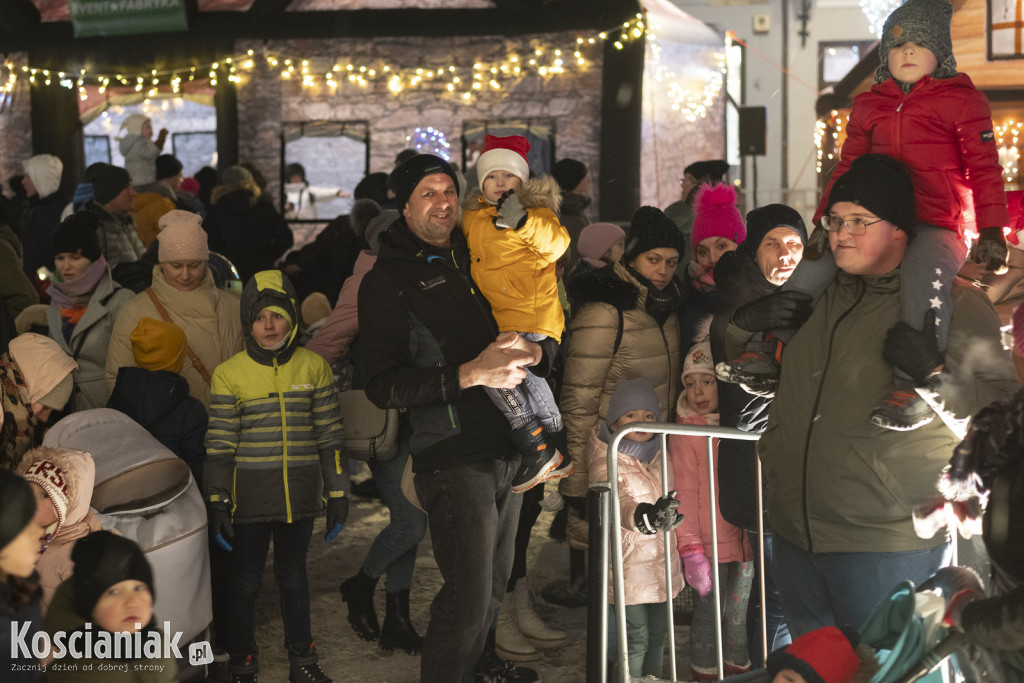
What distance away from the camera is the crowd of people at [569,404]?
8.16ft

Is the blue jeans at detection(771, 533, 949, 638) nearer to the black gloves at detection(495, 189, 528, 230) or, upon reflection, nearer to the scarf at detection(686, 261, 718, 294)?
the black gloves at detection(495, 189, 528, 230)

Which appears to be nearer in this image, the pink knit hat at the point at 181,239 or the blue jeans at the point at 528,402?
the blue jeans at the point at 528,402

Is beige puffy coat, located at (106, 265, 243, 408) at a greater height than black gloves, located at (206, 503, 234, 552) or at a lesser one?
greater

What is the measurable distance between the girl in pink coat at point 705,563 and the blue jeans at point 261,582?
4.78 feet

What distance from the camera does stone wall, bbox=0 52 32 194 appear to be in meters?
11.9

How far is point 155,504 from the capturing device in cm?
376

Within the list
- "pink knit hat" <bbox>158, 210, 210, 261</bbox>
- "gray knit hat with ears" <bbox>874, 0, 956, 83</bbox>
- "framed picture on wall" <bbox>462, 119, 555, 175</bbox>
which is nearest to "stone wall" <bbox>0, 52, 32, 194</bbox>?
"framed picture on wall" <bbox>462, 119, 555, 175</bbox>

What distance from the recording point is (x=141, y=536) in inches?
145

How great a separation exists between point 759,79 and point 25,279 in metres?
13.5

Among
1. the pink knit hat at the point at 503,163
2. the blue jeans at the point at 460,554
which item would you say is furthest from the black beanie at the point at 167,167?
the blue jeans at the point at 460,554

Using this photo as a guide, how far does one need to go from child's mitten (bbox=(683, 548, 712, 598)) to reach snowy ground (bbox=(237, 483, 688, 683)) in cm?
50

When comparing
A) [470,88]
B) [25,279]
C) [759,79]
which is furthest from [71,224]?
[759,79]

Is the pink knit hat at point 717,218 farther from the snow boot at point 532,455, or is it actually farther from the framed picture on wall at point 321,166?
the framed picture on wall at point 321,166

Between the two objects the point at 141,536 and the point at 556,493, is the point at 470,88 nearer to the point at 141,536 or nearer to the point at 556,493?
the point at 556,493
